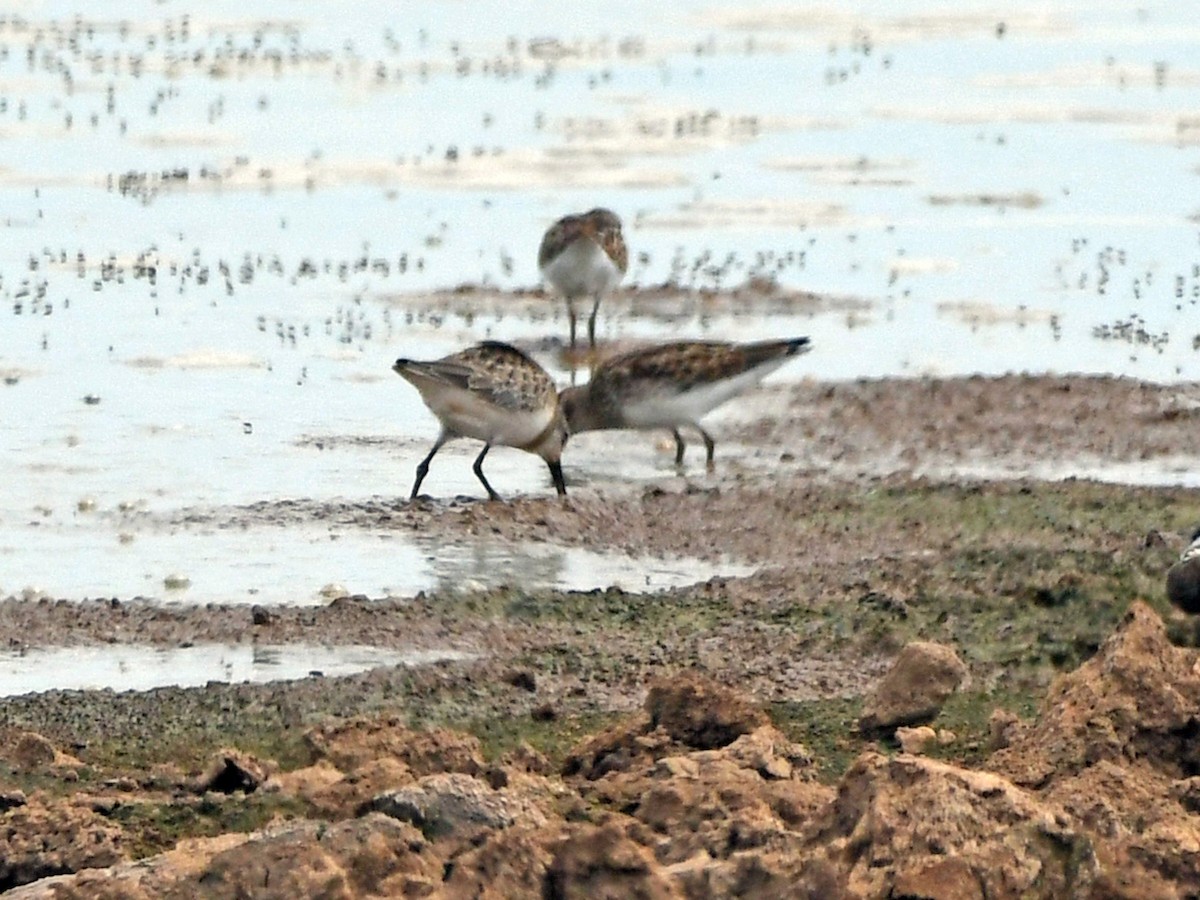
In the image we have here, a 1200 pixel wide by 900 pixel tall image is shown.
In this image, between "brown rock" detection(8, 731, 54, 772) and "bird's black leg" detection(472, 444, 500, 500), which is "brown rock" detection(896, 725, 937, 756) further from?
"bird's black leg" detection(472, 444, 500, 500)

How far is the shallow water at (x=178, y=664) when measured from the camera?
28.1 ft

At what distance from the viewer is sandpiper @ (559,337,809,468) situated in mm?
13414

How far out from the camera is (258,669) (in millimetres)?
8734

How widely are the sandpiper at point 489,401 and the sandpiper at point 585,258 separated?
11.5ft

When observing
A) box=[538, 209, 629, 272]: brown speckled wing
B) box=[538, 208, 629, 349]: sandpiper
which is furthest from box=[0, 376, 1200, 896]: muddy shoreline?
box=[538, 209, 629, 272]: brown speckled wing

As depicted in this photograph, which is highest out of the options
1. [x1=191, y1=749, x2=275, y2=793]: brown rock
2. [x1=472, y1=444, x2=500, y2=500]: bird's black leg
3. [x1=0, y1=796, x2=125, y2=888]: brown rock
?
[x1=0, y1=796, x2=125, y2=888]: brown rock

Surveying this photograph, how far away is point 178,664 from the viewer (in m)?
8.84

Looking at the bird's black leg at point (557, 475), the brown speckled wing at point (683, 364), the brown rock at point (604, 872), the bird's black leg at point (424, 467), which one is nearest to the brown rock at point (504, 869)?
the brown rock at point (604, 872)

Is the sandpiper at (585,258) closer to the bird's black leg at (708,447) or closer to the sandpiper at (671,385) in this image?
Result: the sandpiper at (671,385)

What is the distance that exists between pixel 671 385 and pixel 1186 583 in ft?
16.6

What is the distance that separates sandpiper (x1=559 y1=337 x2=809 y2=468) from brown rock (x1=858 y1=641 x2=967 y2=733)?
5.66 m

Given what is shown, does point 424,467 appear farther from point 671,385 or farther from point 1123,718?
point 1123,718

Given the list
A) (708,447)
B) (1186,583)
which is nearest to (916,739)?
(1186,583)

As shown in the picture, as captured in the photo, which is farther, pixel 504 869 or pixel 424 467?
pixel 424 467
